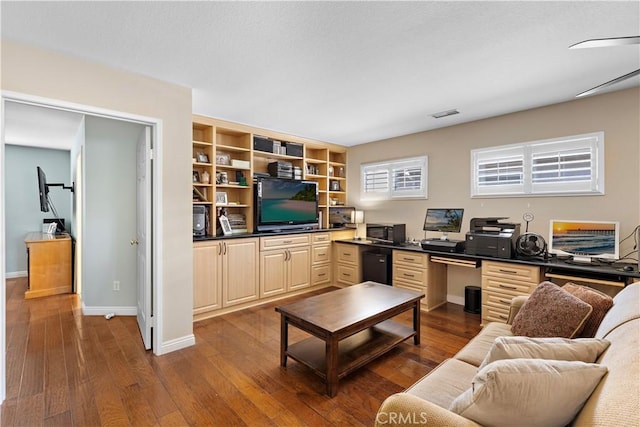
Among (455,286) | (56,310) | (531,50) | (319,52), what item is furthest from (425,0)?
(56,310)

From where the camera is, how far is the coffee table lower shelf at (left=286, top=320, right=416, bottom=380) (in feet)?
7.25

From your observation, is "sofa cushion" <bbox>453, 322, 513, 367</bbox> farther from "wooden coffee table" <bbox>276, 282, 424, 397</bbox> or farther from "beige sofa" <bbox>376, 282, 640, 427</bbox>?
"wooden coffee table" <bbox>276, 282, 424, 397</bbox>

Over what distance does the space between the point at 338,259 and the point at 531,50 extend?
140 inches

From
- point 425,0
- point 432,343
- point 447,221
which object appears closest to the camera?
point 425,0

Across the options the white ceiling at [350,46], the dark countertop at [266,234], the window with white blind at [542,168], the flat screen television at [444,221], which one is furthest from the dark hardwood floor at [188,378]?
the white ceiling at [350,46]

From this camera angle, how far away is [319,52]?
2.18 m

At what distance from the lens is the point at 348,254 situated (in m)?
4.74

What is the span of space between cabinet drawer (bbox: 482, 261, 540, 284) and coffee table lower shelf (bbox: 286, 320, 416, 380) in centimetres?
118

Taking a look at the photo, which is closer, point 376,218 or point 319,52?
point 319,52

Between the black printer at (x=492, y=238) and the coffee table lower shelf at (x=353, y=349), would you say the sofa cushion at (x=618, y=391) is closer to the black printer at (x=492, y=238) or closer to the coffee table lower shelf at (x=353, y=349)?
the coffee table lower shelf at (x=353, y=349)

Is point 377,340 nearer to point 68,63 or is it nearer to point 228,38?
point 228,38

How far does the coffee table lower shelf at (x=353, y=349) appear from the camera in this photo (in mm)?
2209

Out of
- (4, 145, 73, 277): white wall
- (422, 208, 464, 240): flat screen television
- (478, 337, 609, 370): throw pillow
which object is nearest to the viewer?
(478, 337, 609, 370): throw pillow

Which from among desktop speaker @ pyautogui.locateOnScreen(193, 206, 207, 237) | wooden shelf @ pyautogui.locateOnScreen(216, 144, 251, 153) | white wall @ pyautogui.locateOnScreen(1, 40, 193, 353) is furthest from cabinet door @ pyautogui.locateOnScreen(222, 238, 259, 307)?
wooden shelf @ pyautogui.locateOnScreen(216, 144, 251, 153)
